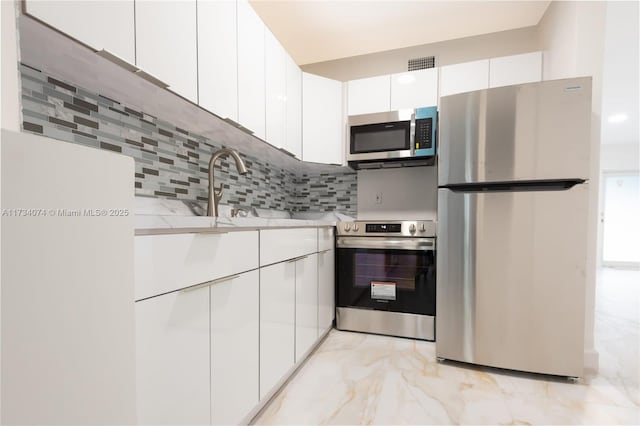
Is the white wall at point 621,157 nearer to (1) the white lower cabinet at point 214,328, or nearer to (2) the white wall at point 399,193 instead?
(2) the white wall at point 399,193

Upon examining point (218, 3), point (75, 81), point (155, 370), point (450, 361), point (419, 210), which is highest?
point (218, 3)

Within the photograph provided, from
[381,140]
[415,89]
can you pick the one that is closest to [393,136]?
[381,140]

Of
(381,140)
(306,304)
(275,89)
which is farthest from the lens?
(381,140)

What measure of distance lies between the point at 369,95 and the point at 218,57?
1447 mm

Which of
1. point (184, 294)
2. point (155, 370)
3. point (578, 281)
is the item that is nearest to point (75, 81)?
point (184, 294)

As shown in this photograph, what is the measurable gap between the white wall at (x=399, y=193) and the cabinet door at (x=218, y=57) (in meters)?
1.54

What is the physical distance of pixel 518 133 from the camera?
158 centimetres

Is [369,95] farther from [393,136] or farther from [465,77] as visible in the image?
[465,77]

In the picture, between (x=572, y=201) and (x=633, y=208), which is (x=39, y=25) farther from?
(x=633, y=208)

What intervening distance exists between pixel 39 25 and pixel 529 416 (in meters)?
2.24

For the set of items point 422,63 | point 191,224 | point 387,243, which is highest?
point 422,63

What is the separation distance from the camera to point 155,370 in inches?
28.9

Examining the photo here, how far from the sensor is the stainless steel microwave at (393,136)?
2.18m

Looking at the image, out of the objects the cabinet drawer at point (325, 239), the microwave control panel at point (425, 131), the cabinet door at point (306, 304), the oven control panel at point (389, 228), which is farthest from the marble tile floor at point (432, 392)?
the microwave control panel at point (425, 131)
